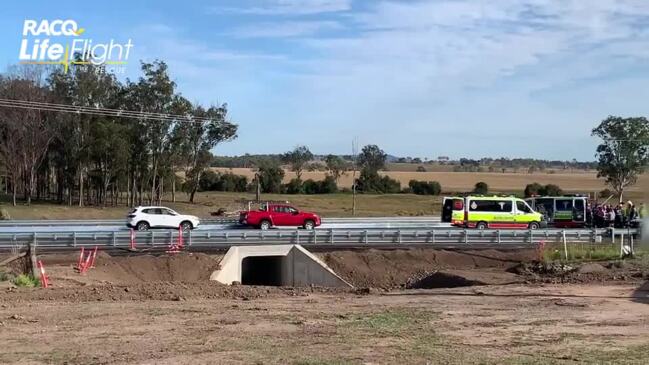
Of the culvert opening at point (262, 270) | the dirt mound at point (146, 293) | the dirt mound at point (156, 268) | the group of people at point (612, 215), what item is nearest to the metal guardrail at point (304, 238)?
the culvert opening at point (262, 270)

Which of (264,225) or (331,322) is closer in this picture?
(331,322)

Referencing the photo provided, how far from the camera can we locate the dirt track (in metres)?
10.3

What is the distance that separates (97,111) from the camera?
2165 inches

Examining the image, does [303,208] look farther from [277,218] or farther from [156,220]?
[156,220]

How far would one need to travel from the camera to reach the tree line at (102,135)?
60156 millimetres

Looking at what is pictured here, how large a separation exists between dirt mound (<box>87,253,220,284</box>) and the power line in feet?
96.0

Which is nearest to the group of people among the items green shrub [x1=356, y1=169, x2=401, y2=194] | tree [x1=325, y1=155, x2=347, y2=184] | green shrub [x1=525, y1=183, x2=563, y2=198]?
green shrub [x1=525, y1=183, x2=563, y2=198]

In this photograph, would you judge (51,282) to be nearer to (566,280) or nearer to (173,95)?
(566,280)

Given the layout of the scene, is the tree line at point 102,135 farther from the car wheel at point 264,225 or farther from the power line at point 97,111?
the car wheel at point 264,225

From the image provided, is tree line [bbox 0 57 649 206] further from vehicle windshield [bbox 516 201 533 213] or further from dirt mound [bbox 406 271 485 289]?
dirt mound [bbox 406 271 485 289]

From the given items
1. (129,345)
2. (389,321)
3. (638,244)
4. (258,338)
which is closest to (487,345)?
(389,321)

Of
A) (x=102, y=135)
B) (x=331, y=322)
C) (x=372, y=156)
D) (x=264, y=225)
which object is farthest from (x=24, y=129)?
(x=372, y=156)

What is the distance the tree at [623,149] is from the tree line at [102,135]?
37657 millimetres

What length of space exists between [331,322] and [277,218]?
25466 mm
